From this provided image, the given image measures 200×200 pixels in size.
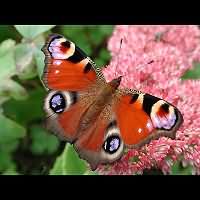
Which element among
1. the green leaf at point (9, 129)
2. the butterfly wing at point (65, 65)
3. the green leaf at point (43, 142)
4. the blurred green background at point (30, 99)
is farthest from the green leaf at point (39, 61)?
the green leaf at point (43, 142)

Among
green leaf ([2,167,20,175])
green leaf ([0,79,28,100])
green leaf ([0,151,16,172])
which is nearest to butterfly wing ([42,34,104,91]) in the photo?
green leaf ([0,79,28,100])

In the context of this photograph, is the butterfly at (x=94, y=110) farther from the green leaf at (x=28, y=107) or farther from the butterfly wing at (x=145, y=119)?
the green leaf at (x=28, y=107)

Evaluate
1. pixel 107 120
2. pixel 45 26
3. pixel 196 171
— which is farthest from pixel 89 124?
pixel 45 26

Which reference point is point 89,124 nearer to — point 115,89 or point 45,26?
point 115,89

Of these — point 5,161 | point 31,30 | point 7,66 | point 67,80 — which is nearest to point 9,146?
point 5,161

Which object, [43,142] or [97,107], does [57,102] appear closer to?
[97,107]

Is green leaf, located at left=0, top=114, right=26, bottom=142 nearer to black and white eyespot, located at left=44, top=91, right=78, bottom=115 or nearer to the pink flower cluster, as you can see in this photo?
the pink flower cluster
